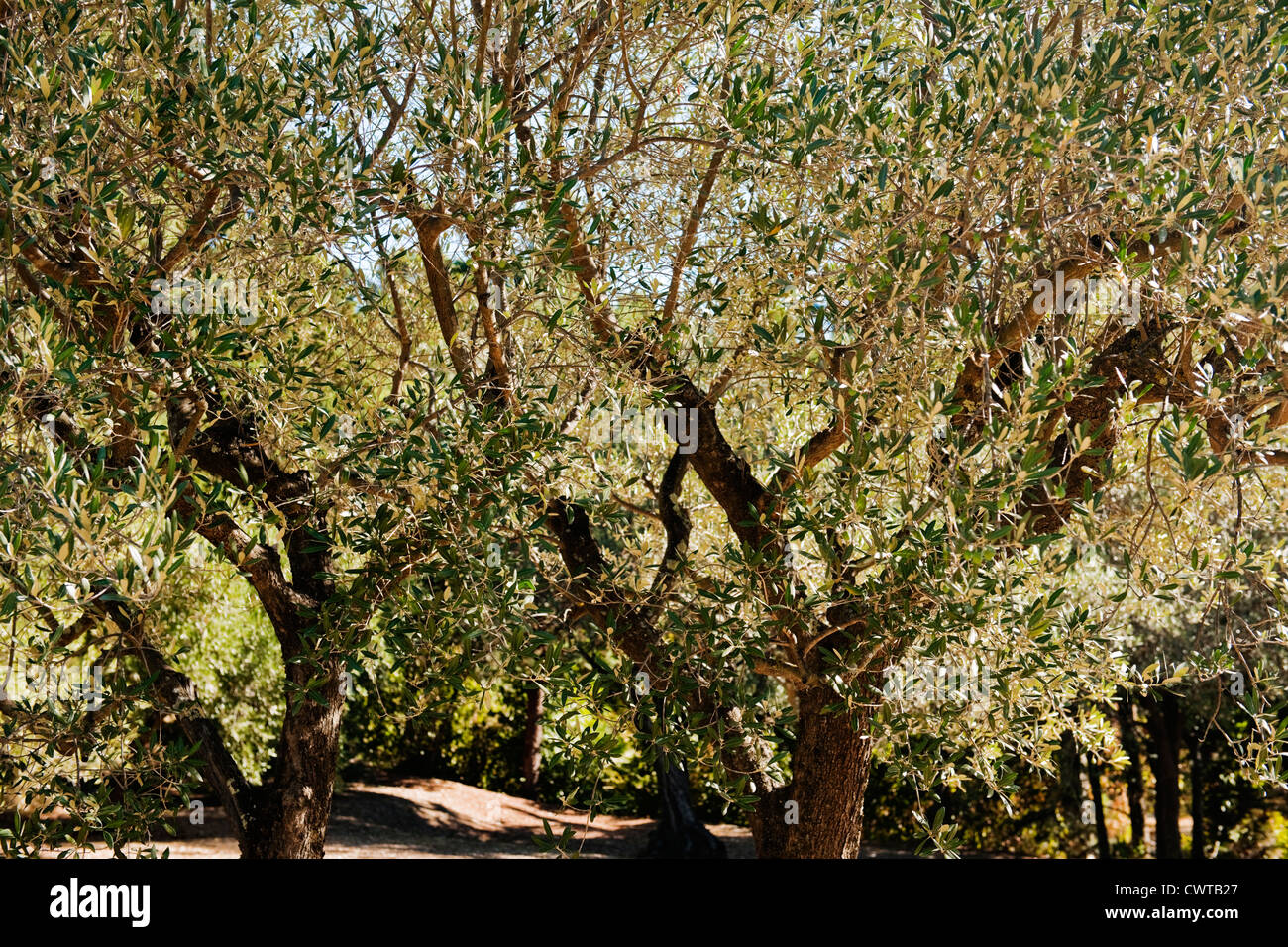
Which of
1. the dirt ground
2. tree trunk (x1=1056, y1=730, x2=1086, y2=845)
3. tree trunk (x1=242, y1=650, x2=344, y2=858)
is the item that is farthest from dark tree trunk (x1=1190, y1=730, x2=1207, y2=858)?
tree trunk (x1=242, y1=650, x2=344, y2=858)

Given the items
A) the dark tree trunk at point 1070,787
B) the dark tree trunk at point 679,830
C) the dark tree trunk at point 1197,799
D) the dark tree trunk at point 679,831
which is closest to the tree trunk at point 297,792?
the dark tree trunk at point 679,831

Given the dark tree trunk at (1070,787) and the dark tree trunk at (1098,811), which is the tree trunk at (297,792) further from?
the dark tree trunk at (1098,811)

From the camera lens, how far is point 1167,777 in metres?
14.4

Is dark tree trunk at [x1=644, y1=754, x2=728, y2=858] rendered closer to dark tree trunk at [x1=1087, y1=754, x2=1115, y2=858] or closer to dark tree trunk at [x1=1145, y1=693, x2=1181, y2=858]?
dark tree trunk at [x1=1087, y1=754, x2=1115, y2=858]

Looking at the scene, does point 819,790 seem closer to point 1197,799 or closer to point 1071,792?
point 1071,792

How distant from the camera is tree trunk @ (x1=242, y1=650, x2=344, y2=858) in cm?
612

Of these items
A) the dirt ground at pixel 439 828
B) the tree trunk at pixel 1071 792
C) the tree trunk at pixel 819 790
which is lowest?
the dirt ground at pixel 439 828

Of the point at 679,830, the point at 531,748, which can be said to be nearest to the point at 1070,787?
the point at 679,830

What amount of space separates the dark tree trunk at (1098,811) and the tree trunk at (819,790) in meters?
9.71

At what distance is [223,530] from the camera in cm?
553

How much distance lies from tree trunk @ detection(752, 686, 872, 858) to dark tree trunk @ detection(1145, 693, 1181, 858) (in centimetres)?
993

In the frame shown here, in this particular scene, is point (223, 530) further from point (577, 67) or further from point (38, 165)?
point (577, 67)

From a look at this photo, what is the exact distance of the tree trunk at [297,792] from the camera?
6121 millimetres
